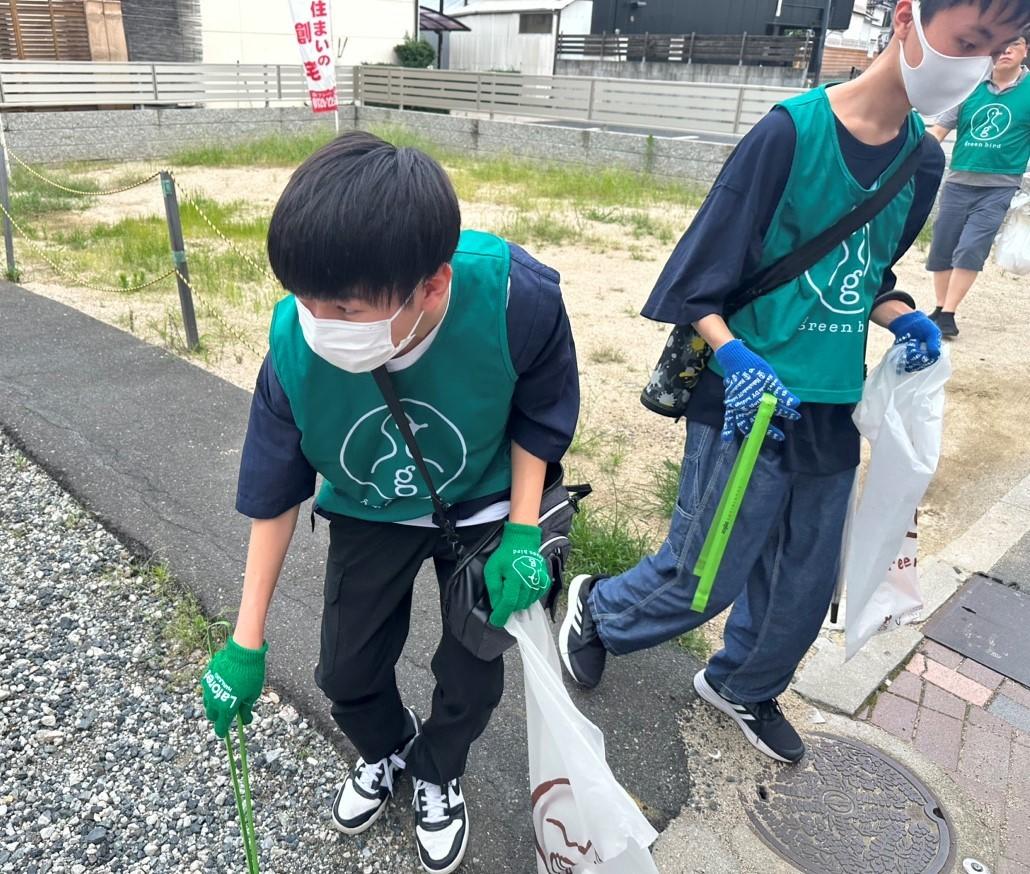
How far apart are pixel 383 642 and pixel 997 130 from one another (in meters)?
5.08

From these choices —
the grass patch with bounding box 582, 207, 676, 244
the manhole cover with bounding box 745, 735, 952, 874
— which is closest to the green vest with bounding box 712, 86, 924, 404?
the manhole cover with bounding box 745, 735, 952, 874

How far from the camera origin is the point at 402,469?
5.14 ft

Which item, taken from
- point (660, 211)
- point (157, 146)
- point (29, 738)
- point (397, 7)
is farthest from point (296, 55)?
point (29, 738)

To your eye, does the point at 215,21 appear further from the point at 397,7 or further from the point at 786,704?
the point at 786,704

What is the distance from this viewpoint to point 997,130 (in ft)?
16.2

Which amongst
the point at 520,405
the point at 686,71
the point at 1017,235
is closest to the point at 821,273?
the point at 520,405

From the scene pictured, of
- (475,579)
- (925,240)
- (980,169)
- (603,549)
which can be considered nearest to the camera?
(475,579)

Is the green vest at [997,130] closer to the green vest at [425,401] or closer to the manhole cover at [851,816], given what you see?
the manhole cover at [851,816]

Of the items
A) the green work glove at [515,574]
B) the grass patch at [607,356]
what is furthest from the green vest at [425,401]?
the grass patch at [607,356]

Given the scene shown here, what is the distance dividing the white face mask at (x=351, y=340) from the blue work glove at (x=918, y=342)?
1161 millimetres

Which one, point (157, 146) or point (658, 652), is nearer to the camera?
point (658, 652)

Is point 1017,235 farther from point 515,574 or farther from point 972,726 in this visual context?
point 515,574

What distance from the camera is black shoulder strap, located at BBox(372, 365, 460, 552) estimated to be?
142 centimetres

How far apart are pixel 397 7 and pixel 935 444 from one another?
844 inches
